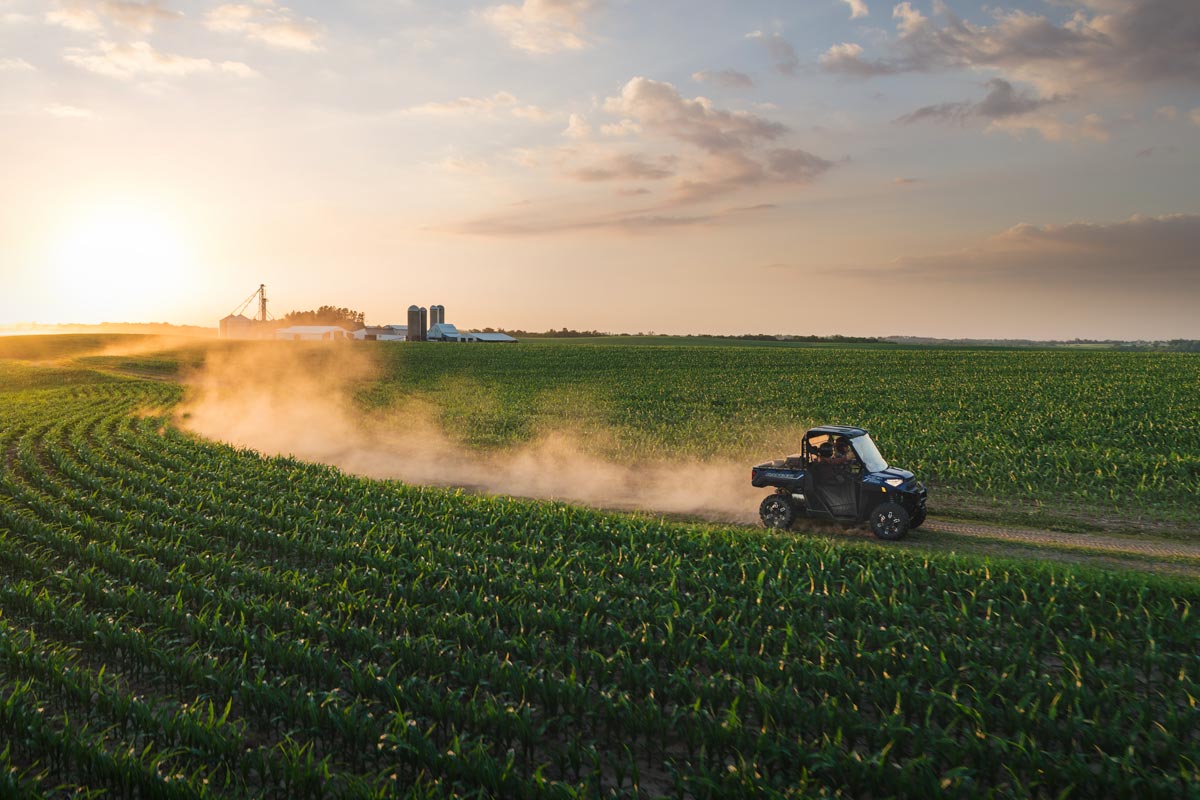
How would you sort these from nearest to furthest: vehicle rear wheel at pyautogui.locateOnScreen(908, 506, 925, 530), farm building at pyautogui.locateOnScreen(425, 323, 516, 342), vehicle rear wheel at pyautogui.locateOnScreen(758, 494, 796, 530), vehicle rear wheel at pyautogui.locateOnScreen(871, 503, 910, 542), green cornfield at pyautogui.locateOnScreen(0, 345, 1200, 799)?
1. green cornfield at pyautogui.locateOnScreen(0, 345, 1200, 799)
2. vehicle rear wheel at pyautogui.locateOnScreen(871, 503, 910, 542)
3. vehicle rear wheel at pyautogui.locateOnScreen(908, 506, 925, 530)
4. vehicle rear wheel at pyautogui.locateOnScreen(758, 494, 796, 530)
5. farm building at pyautogui.locateOnScreen(425, 323, 516, 342)

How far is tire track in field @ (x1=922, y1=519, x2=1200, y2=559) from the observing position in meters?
14.5

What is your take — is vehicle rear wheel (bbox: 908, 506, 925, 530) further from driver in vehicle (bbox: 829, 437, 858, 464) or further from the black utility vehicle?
driver in vehicle (bbox: 829, 437, 858, 464)

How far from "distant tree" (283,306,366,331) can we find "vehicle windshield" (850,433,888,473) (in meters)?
150

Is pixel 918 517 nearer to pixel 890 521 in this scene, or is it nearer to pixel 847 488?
pixel 890 521

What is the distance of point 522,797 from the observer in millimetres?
5914

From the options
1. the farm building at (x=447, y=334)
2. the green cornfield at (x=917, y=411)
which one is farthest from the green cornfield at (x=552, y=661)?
the farm building at (x=447, y=334)

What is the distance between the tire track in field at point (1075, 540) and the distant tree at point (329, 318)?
493ft

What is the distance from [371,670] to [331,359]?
71.0 m

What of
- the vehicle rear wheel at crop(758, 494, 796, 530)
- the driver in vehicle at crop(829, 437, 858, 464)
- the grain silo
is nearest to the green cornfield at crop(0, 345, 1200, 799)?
the vehicle rear wheel at crop(758, 494, 796, 530)

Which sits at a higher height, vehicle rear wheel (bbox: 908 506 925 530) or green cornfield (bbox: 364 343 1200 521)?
green cornfield (bbox: 364 343 1200 521)

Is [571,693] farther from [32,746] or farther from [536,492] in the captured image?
[536,492]

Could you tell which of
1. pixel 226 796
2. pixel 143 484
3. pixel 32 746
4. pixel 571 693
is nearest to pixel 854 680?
pixel 571 693

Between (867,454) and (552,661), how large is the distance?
9.17 m

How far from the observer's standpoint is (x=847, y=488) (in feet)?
48.6
